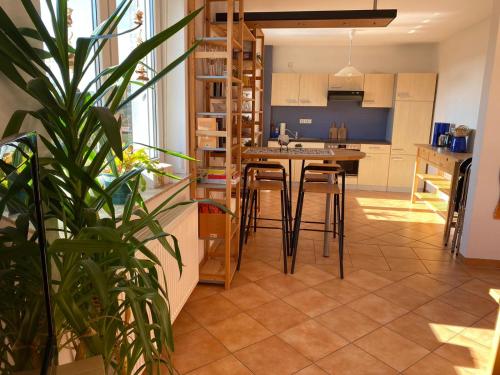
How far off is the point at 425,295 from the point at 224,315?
1.63 meters

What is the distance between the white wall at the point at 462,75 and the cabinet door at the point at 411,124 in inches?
7.1

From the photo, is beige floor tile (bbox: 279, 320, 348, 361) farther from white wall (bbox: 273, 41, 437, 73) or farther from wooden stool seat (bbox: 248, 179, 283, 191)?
white wall (bbox: 273, 41, 437, 73)

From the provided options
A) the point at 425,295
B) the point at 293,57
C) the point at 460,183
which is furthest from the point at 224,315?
the point at 293,57

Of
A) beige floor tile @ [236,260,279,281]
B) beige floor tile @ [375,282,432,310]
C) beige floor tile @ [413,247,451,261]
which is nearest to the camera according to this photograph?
beige floor tile @ [375,282,432,310]

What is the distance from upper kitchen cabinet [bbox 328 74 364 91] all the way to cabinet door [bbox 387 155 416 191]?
143 cm

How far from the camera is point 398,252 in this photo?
388cm

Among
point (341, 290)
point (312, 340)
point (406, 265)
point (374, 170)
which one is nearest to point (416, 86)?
point (374, 170)

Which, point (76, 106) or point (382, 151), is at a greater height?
point (76, 106)

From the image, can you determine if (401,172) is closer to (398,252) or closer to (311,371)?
(398,252)

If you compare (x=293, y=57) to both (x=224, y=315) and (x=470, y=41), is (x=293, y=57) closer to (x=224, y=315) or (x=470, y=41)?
(x=470, y=41)

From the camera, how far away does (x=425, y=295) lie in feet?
9.72

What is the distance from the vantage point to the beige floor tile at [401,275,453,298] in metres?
3.03

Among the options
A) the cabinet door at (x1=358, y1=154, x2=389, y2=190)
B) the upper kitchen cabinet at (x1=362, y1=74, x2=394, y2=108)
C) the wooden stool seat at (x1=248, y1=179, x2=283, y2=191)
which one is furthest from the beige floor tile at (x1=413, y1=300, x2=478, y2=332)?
the upper kitchen cabinet at (x1=362, y1=74, x2=394, y2=108)

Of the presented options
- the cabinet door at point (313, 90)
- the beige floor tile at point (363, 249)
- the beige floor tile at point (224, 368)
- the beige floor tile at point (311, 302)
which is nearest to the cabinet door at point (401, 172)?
the cabinet door at point (313, 90)
